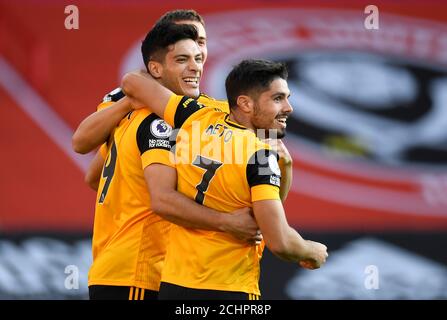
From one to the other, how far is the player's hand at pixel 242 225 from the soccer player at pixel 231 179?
0.06m

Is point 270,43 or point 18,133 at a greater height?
point 270,43

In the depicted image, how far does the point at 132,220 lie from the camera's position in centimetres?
566

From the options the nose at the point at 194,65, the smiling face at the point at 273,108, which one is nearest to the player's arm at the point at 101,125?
the nose at the point at 194,65

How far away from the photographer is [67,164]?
10398 millimetres

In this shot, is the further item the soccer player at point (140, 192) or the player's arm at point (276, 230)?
the soccer player at point (140, 192)

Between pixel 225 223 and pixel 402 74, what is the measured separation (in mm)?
5829

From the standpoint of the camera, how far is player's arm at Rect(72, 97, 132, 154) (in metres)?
5.79

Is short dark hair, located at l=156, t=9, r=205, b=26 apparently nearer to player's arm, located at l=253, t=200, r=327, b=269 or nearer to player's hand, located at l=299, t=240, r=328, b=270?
player's arm, located at l=253, t=200, r=327, b=269

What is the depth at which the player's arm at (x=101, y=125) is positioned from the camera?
5785 millimetres

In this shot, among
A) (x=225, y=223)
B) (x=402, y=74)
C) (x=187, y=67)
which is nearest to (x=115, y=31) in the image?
A: (x=402, y=74)

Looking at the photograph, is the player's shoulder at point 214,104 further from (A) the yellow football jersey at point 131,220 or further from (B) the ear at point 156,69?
(A) the yellow football jersey at point 131,220

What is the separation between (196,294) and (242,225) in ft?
1.43

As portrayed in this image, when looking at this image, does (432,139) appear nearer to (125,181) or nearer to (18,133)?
(18,133)

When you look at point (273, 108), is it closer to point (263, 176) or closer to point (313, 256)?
point (263, 176)
